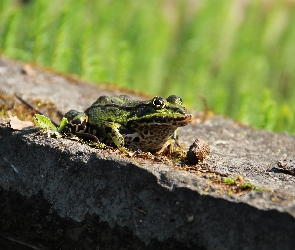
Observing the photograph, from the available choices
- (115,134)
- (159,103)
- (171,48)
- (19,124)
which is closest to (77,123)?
(115,134)

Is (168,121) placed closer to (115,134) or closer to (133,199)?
(115,134)

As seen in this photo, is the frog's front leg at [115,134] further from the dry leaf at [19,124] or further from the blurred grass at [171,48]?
the blurred grass at [171,48]

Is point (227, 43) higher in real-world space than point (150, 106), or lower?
higher

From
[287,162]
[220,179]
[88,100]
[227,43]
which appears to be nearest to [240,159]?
[287,162]

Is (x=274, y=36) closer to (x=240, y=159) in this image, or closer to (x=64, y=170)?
(x=240, y=159)

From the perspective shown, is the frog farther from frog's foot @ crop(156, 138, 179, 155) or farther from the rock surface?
the rock surface

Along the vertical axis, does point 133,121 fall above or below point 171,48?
below

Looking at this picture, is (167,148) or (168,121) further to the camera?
(167,148)
